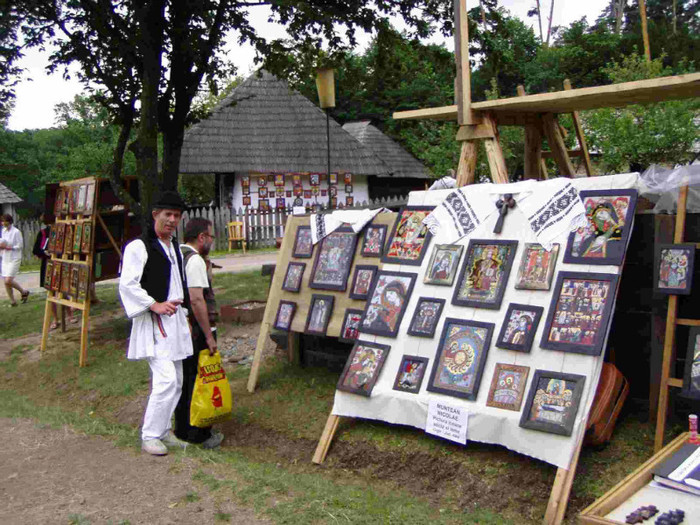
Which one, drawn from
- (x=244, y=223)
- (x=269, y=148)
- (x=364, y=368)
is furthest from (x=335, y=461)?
(x=269, y=148)

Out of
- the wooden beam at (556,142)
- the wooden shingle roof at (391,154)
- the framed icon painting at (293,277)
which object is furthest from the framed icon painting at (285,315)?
the wooden shingle roof at (391,154)

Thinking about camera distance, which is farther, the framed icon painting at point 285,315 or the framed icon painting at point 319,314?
the framed icon painting at point 285,315

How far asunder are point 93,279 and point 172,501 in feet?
18.6

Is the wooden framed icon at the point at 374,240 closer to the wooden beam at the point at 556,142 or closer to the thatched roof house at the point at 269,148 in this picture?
the wooden beam at the point at 556,142

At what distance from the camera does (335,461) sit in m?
5.63

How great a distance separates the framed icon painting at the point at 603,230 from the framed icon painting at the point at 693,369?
0.68 metres

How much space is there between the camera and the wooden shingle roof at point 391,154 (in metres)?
31.2

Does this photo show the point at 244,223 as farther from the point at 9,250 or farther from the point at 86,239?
the point at 86,239

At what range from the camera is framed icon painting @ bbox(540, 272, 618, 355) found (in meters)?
4.69

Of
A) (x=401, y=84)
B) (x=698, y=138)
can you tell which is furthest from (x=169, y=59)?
(x=401, y=84)

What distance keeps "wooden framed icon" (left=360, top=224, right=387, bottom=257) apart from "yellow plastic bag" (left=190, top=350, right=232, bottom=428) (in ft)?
5.51

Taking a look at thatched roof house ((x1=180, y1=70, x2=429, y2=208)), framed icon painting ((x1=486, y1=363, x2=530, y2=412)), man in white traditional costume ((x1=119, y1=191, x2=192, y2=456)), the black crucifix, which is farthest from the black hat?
thatched roof house ((x1=180, y1=70, x2=429, y2=208))

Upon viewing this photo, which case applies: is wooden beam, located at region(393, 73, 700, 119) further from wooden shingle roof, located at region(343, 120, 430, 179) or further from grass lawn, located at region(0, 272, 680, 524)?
wooden shingle roof, located at region(343, 120, 430, 179)

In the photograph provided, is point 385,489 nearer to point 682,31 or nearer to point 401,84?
point 401,84
